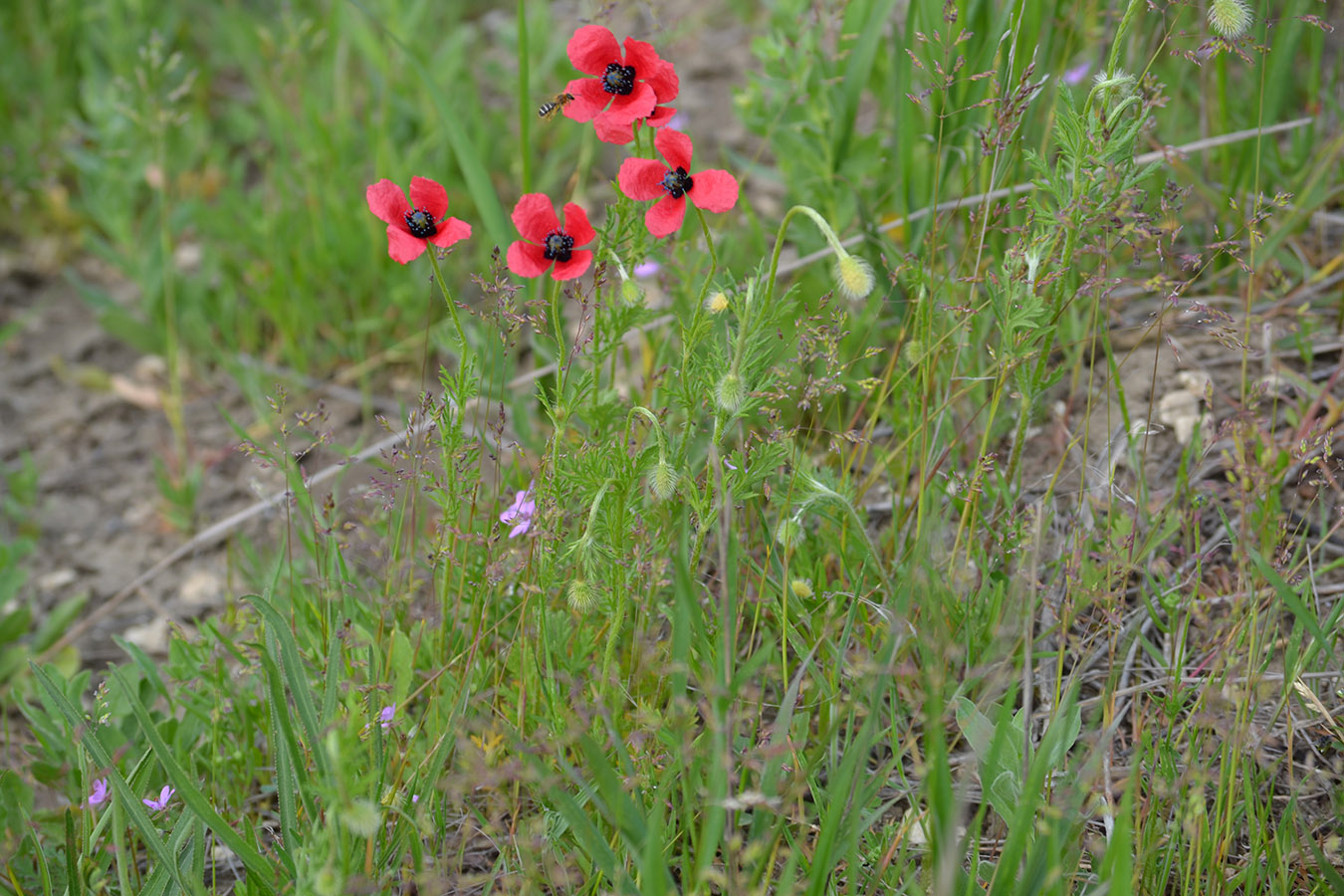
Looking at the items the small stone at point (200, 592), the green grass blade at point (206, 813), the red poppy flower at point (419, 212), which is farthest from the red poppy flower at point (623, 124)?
the small stone at point (200, 592)

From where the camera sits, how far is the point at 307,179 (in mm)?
3256

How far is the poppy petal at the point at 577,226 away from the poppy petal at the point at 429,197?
0.18 m

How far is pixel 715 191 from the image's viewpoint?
1459 mm

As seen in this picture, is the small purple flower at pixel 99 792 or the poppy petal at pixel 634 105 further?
the small purple flower at pixel 99 792

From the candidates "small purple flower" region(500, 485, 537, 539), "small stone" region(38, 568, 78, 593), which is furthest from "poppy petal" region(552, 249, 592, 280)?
"small stone" region(38, 568, 78, 593)

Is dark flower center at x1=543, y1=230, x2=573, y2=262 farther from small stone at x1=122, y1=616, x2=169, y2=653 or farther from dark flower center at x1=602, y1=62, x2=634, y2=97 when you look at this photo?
small stone at x1=122, y1=616, x2=169, y2=653

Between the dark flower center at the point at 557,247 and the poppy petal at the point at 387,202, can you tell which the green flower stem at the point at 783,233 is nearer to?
the dark flower center at the point at 557,247

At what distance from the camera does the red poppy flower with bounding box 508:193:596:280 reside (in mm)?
1528

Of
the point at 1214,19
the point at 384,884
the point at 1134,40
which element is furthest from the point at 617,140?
the point at 1134,40

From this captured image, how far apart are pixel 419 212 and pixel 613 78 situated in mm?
350

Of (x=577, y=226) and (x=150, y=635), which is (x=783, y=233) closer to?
(x=577, y=226)

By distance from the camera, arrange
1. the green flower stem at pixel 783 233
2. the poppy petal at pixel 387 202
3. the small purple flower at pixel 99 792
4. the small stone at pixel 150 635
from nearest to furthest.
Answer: the green flower stem at pixel 783 233, the poppy petal at pixel 387 202, the small purple flower at pixel 99 792, the small stone at pixel 150 635

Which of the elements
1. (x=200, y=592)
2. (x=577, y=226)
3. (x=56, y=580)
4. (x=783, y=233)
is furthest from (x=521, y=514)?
(x=56, y=580)

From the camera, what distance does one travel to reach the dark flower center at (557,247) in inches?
62.2
